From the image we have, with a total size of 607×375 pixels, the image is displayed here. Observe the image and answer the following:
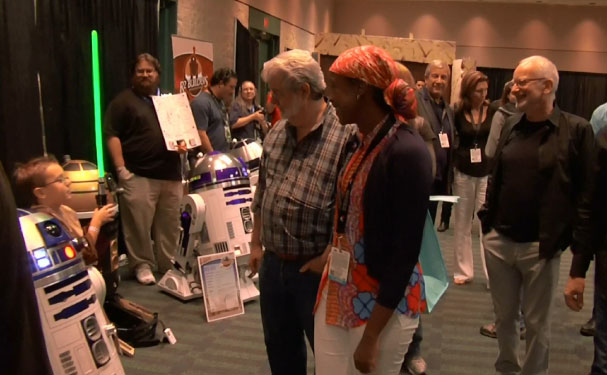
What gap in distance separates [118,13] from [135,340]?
291cm

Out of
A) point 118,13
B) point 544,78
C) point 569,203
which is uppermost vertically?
point 118,13

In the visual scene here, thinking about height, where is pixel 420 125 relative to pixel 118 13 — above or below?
below

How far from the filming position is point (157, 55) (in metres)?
5.77

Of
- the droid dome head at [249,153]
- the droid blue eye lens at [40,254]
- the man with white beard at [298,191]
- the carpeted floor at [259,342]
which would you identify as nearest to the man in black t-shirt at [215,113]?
the droid dome head at [249,153]

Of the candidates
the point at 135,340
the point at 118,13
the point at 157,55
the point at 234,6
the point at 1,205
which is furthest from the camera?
the point at 234,6

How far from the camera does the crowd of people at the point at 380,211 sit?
1493 mm

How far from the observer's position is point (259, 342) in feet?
11.6

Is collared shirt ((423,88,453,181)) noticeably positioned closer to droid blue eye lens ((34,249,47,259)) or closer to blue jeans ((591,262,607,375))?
blue jeans ((591,262,607,375))

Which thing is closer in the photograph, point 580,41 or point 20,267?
point 20,267

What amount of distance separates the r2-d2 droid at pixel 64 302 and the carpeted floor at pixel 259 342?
898 millimetres

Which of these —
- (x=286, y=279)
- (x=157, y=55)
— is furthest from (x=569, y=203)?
(x=157, y=55)

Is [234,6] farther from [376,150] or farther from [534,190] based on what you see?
[376,150]

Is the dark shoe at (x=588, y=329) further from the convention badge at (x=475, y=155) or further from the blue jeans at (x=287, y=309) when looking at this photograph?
the blue jeans at (x=287, y=309)

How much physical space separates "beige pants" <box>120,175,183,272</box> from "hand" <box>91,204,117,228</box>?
4.61ft
